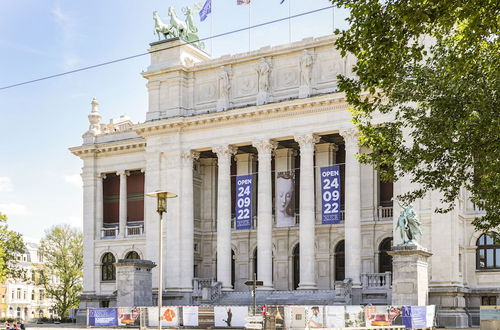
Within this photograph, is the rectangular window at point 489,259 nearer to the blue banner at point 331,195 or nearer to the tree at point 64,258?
the blue banner at point 331,195

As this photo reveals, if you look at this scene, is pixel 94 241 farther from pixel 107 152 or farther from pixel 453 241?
pixel 453 241

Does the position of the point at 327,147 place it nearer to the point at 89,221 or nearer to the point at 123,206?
the point at 123,206

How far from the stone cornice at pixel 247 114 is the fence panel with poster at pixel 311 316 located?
17774 mm

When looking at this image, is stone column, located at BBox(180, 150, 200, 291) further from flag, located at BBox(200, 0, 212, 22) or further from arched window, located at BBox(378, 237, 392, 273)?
arched window, located at BBox(378, 237, 392, 273)

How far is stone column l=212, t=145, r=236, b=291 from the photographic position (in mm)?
60094

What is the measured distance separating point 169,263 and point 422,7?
149 feet

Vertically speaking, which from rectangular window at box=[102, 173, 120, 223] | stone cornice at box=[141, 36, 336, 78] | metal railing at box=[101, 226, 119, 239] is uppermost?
stone cornice at box=[141, 36, 336, 78]

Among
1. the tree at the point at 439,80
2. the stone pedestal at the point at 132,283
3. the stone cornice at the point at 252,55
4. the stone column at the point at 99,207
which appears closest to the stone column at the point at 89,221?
the stone column at the point at 99,207

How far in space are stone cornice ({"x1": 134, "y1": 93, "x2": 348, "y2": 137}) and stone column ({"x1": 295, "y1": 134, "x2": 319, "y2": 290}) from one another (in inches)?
85.3

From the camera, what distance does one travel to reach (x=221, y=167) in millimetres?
60906

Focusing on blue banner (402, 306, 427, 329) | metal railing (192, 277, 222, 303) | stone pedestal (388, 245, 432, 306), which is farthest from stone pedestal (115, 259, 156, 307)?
blue banner (402, 306, 427, 329)

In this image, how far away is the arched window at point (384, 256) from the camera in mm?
58219

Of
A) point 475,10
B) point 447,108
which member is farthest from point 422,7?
point 447,108

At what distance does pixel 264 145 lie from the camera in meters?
58.9
